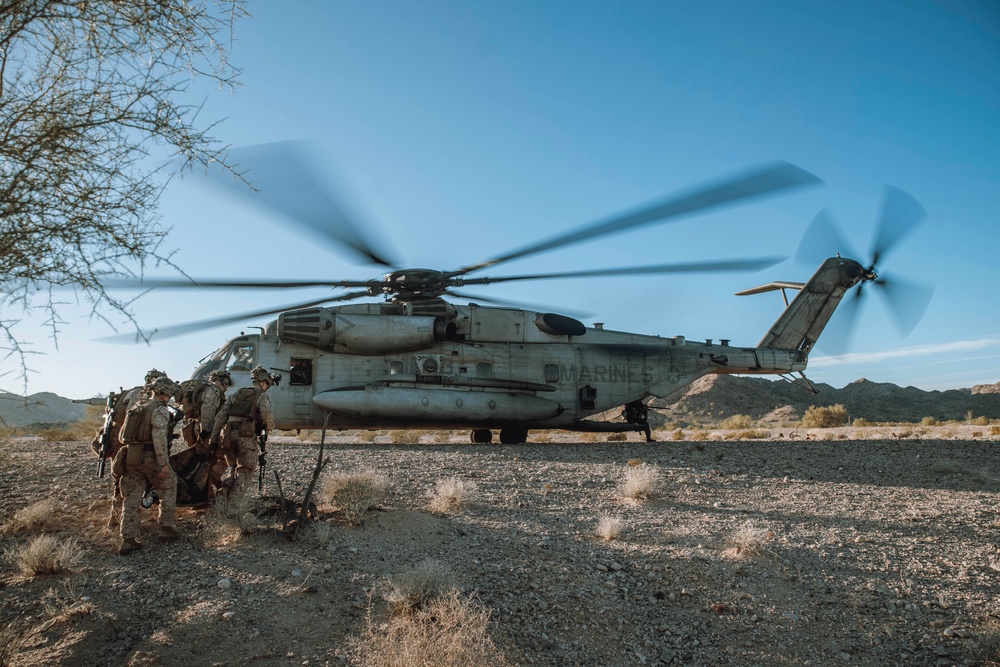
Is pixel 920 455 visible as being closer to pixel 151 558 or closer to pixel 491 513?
pixel 491 513

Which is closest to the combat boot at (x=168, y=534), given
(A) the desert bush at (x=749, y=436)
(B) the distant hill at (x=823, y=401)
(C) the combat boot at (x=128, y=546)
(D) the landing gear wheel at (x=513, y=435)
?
(C) the combat boot at (x=128, y=546)

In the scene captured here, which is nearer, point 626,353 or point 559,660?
point 559,660

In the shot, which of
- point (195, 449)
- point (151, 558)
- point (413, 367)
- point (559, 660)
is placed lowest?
point (559, 660)

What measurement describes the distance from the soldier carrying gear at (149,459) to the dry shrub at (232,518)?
39 cm

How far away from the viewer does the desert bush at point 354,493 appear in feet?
21.1

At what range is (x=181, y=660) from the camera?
395 centimetres

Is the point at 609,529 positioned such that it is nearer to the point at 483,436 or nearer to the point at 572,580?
the point at 572,580

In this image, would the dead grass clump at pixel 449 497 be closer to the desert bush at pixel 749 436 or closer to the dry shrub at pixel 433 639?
the dry shrub at pixel 433 639

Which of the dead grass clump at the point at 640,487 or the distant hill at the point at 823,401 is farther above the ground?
the distant hill at the point at 823,401

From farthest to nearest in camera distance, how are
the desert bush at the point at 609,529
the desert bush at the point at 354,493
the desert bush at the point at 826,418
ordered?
the desert bush at the point at 826,418 → the desert bush at the point at 354,493 → the desert bush at the point at 609,529

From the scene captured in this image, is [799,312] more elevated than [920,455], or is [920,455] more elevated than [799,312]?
[799,312]

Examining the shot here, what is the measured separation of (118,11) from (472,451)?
9.34 meters

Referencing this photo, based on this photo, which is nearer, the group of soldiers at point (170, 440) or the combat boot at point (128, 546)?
the combat boot at point (128, 546)

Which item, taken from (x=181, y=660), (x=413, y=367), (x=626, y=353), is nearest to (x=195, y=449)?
(x=181, y=660)
